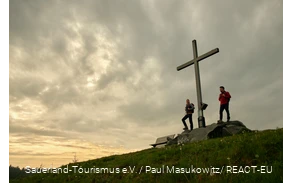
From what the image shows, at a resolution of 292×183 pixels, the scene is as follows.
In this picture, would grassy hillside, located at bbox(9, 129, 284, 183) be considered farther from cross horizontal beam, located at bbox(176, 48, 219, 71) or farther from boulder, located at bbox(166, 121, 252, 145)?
cross horizontal beam, located at bbox(176, 48, 219, 71)

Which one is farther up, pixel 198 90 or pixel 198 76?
pixel 198 76

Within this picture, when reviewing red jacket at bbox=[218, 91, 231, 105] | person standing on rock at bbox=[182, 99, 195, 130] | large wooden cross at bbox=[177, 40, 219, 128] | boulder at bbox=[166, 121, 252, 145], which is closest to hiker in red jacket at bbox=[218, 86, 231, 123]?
red jacket at bbox=[218, 91, 231, 105]

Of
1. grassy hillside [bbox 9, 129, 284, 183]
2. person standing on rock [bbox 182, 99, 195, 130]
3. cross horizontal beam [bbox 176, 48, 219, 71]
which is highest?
cross horizontal beam [bbox 176, 48, 219, 71]

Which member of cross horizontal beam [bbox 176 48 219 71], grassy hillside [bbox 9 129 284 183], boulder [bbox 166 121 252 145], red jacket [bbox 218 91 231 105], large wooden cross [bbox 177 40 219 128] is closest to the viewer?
grassy hillside [bbox 9 129 284 183]

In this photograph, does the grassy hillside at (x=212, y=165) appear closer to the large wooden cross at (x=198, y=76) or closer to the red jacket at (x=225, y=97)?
the red jacket at (x=225, y=97)

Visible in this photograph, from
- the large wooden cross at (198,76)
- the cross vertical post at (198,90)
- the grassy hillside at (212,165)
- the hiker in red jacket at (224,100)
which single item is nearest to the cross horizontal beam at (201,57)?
the large wooden cross at (198,76)

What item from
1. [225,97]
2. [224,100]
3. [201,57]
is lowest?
[224,100]

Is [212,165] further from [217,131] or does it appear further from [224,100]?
[224,100]

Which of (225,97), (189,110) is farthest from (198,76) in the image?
(225,97)

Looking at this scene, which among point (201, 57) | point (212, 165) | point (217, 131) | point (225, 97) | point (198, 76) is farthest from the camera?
point (198, 76)

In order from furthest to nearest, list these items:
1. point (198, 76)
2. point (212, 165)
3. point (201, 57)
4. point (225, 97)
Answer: point (198, 76) → point (201, 57) → point (225, 97) → point (212, 165)

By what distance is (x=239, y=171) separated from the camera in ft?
21.6
